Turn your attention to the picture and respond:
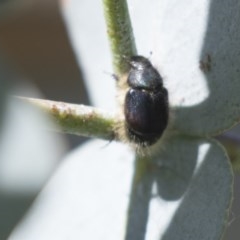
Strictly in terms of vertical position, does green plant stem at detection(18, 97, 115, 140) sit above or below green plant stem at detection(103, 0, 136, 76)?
below

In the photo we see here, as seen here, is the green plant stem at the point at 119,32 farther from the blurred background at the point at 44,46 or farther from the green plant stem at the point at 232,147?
the blurred background at the point at 44,46

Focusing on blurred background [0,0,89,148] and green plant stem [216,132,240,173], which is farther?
blurred background [0,0,89,148]

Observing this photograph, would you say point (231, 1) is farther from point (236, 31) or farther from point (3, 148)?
point (3, 148)

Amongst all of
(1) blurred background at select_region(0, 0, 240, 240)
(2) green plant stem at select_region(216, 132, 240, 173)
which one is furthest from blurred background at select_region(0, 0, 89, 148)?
(2) green plant stem at select_region(216, 132, 240, 173)

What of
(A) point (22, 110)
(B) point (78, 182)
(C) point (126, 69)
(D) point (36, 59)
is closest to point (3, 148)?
(A) point (22, 110)

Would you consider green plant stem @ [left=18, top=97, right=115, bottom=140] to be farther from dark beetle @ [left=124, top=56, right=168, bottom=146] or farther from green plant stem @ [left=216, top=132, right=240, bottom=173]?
green plant stem @ [left=216, top=132, right=240, bottom=173]

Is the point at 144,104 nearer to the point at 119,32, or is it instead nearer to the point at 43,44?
the point at 119,32
